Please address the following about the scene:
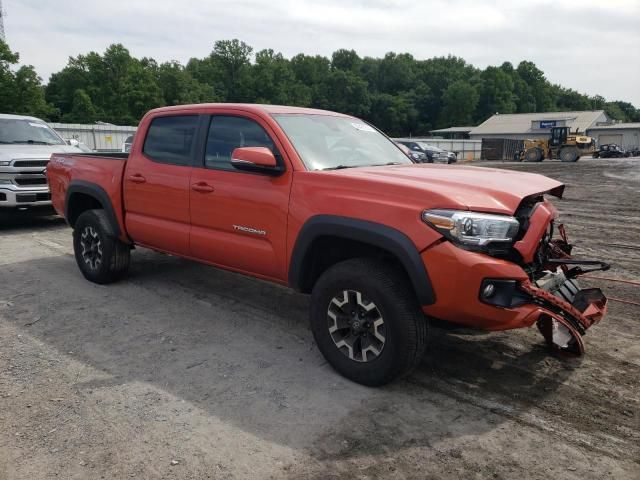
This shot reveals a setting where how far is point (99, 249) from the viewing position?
583cm

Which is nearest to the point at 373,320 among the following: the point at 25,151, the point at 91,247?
the point at 91,247

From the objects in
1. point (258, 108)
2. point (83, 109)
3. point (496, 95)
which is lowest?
point (258, 108)

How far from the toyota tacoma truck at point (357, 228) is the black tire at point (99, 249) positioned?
1.61ft

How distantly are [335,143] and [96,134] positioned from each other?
26915 mm

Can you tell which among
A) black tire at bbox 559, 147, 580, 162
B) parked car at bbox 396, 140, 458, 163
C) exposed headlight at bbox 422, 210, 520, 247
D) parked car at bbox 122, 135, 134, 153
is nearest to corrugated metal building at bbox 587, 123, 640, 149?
black tire at bbox 559, 147, 580, 162

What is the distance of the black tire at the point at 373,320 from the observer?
3355 mm

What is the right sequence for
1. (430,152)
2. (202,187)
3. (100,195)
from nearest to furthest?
(202,187)
(100,195)
(430,152)

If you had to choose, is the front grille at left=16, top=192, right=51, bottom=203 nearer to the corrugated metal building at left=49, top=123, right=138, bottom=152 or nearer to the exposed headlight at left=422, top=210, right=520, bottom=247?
the exposed headlight at left=422, top=210, right=520, bottom=247

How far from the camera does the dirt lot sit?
2.82m

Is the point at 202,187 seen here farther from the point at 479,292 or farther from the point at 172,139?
the point at 479,292

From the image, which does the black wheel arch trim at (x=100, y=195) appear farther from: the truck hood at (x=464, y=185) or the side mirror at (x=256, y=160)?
the truck hood at (x=464, y=185)

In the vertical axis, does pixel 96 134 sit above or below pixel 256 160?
above

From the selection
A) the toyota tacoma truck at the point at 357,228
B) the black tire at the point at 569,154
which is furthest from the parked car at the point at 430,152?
the toyota tacoma truck at the point at 357,228

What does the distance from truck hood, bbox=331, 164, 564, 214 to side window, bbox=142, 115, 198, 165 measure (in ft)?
5.58
